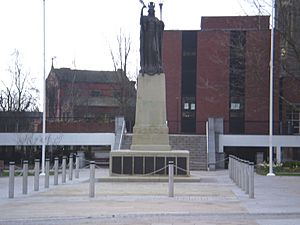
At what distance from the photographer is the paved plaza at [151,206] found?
12.2m

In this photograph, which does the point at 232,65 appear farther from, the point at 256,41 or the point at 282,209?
the point at 282,209

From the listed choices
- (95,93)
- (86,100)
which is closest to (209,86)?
(86,100)

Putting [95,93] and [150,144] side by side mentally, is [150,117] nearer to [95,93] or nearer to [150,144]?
[150,144]

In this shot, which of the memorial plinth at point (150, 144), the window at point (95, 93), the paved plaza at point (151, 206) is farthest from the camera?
the window at point (95, 93)

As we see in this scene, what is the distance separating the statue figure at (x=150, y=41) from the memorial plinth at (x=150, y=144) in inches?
22.6

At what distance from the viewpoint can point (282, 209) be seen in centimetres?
1380

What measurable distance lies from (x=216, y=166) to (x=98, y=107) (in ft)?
168

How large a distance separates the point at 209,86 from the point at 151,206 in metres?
36.3

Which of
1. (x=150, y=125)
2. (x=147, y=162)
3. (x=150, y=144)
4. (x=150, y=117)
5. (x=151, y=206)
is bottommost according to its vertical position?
(x=151, y=206)

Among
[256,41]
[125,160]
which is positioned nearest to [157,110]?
[125,160]

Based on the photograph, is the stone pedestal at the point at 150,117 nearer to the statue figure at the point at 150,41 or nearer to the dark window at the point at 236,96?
the statue figure at the point at 150,41

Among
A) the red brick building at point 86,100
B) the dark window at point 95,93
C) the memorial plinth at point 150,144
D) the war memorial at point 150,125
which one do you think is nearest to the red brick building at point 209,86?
the red brick building at point 86,100

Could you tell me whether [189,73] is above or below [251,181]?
above

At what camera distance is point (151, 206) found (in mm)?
14430
